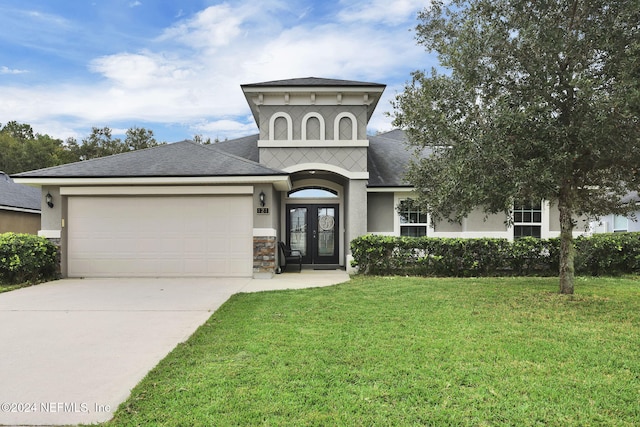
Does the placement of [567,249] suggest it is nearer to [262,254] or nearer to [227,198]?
[262,254]

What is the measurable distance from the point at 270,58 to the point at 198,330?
478 inches

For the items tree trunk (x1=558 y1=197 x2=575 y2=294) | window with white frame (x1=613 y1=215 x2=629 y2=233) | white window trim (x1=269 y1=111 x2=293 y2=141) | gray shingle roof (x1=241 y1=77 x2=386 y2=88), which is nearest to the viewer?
tree trunk (x1=558 y1=197 x2=575 y2=294)

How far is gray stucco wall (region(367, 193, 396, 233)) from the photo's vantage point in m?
12.4

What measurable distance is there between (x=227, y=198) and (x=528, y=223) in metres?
8.98

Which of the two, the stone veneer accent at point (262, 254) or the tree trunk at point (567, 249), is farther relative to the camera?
the stone veneer accent at point (262, 254)

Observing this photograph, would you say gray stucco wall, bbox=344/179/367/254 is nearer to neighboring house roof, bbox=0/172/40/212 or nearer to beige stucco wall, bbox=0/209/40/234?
neighboring house roof, bbox=0/172/40/212

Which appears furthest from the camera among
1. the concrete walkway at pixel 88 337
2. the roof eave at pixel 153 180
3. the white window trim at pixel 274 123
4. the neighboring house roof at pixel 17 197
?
the neighboring house roof at pixel 17 197

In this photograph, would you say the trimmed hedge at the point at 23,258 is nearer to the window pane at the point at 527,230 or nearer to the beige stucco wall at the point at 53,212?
the beige stucco wall at the point at 53,212

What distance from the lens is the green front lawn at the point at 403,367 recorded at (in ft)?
9.61

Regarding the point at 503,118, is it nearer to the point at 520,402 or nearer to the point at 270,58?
the point at 520,402

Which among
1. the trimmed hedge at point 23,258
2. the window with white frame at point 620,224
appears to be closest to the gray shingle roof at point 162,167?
the trimmed hedge at point 23,258

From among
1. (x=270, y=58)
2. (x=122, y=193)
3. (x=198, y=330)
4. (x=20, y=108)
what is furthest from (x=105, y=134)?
(x=198, y=330)

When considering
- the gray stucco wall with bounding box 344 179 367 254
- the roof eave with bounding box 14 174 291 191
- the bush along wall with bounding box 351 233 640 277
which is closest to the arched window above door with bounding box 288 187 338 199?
the gray stucco wall with bounding box 344 179 367 254

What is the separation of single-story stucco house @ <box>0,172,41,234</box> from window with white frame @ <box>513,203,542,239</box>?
17886 mm
